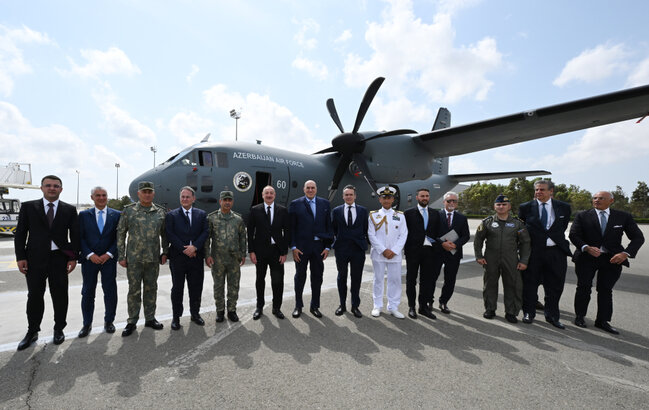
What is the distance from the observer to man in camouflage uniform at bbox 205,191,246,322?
4.38m

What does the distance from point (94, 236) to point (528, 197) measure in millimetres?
77038

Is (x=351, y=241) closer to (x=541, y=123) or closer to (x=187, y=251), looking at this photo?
(x=187, y=251)

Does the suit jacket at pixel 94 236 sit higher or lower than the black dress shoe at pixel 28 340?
higher

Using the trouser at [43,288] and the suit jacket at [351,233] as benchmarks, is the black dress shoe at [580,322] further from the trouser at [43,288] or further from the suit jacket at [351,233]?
the trouser at [43,288]

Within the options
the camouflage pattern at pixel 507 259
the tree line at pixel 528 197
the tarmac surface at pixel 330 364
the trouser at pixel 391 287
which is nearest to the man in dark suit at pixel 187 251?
the tarmac surface at pixel 330 364

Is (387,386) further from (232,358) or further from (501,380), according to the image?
(232,358)

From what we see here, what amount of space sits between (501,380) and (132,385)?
129 inches

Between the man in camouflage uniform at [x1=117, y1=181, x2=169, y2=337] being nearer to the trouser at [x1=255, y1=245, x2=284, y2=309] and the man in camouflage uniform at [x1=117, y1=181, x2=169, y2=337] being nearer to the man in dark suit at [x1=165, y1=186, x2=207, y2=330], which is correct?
the man in dark suit at [x1=165, y1=186, x2=207, y2=330]

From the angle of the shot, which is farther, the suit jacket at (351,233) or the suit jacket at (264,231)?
the suit jacket at (351,233)

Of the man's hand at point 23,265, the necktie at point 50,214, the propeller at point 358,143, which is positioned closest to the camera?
the man's hand at point 23,265

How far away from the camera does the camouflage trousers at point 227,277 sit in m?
4.36

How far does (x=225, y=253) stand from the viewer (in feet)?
14.5

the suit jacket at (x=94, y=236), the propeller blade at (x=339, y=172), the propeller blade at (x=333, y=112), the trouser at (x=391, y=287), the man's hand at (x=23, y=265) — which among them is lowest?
the trouser at (x=391, y=287)

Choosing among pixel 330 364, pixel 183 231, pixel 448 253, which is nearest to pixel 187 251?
pixel 183 231
